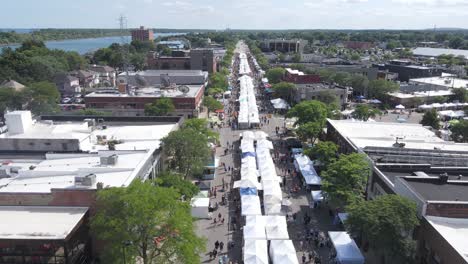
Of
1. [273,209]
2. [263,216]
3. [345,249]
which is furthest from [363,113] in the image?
[345,249]

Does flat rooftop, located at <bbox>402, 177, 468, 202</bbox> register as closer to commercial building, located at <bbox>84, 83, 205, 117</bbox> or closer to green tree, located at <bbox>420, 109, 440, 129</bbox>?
green tree, located at <bbox>420, 109, 440, 129</bbox>

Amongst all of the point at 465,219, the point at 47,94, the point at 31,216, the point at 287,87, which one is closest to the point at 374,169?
the point at 465,219

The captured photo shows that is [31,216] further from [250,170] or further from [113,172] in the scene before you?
[250,170]

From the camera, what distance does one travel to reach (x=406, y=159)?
30.4 m

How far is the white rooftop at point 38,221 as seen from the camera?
701 inches

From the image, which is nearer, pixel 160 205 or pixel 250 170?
pixel 160 205

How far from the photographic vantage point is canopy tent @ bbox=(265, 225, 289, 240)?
23.7m

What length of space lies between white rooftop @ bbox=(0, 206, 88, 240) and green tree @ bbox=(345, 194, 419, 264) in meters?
14.8

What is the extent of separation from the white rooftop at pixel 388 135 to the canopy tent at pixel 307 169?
4.31m

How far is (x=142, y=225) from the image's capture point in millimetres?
17375

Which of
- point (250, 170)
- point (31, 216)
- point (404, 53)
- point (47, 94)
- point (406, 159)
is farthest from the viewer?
point (404, 53)

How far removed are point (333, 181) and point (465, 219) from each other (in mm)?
8769

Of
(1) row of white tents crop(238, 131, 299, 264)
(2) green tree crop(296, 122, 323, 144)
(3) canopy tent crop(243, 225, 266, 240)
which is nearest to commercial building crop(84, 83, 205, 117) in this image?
(1) row of white tents crop(238, 131, 299, 264)

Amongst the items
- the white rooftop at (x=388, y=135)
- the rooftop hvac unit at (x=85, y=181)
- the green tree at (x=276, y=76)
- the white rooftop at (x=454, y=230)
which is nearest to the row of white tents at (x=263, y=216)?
the white rooftop at (x=454, y=230)
